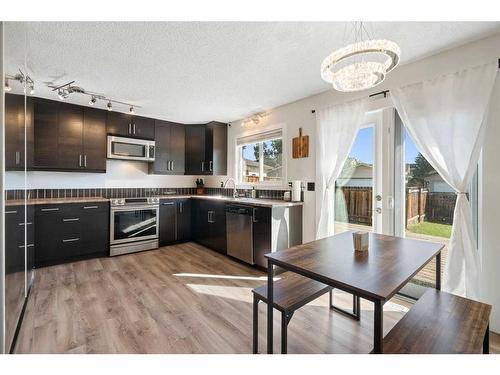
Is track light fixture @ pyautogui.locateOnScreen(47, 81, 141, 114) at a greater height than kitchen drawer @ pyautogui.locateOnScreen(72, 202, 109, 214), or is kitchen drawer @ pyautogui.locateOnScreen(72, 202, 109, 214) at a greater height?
track light fixture @ pyautogui.locateOnScreen(47, 81, 141, 114)

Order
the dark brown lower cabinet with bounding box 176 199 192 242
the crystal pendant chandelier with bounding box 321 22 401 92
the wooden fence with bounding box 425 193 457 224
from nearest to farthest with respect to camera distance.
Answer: the crystal pendant chandelier with bounding box 321 22 401 92 < the wooden fence with bounding box 425 193 457 224 < the dark brown lower cabinet with bounding box 176 199 192 242

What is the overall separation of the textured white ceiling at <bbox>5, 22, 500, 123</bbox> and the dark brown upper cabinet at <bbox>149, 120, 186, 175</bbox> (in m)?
1.28

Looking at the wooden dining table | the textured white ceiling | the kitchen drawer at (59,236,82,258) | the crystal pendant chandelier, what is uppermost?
the textured white ceiling

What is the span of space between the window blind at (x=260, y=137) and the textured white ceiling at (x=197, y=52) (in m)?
0.68

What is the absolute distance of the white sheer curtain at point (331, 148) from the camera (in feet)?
8.94

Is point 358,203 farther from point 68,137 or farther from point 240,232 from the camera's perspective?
point 68,137

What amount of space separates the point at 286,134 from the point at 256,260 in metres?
1.91

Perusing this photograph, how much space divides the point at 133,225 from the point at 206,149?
6.22ft

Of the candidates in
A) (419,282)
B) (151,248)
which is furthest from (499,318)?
(151,248)

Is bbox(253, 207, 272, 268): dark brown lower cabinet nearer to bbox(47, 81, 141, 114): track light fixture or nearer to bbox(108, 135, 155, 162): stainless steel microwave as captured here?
bbox(108, 135, 155, 162): stainless steel microwave

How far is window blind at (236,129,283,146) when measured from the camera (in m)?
3.72

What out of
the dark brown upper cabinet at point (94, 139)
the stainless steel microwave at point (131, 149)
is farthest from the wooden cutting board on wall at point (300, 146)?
the dark brown upper cabinet at point (94, 139)

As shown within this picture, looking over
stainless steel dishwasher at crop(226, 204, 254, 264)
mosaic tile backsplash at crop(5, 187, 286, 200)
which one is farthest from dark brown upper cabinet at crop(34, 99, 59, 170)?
stainless steel dishwasher at crop(226, 204, 254, 264)

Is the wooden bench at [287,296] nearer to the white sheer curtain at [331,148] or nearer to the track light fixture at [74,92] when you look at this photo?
the white sheer curtain at [331,148]
